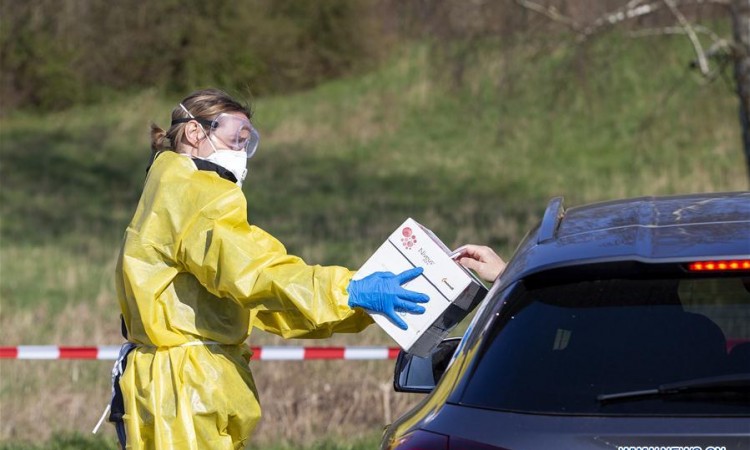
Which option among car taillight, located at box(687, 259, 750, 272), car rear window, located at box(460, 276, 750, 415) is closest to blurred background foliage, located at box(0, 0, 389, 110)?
car rear window, located at box(460, 276, 750, 415)

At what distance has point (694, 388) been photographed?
2785mm

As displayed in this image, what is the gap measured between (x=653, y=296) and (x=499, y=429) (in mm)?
484

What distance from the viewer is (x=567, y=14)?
15.3 m

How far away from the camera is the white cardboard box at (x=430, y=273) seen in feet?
11.7

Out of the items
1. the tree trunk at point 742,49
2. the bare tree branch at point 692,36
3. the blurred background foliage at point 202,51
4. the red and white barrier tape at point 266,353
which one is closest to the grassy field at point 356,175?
the red and white barrier tape at point 266,353

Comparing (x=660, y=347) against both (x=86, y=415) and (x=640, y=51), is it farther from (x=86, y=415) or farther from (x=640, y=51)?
(x=640, y=51)

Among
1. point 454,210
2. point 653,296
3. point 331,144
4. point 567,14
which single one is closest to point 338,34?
point 331,144

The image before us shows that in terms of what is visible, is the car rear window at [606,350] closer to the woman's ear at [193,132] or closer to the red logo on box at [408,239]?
the red logo on box at [408,239]

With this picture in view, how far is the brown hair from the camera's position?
3.94m

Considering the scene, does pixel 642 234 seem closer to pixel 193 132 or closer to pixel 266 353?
pixel 193 132

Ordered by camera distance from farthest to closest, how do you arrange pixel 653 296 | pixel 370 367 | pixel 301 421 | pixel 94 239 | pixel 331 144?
pixel 331 144 → pixel 94 239 → pixel 370 367 → pixel 301 421 → pixel 653 296

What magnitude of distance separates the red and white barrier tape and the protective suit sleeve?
3.67 metres

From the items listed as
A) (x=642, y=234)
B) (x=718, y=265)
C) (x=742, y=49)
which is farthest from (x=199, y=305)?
(x=742, y=49)

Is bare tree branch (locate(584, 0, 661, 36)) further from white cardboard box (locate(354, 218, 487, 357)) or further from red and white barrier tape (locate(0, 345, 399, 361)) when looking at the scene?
white cardboard box (locate(354, 218, 487, 357))
